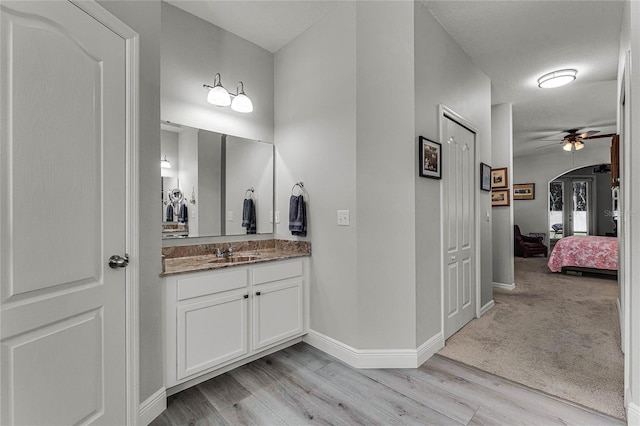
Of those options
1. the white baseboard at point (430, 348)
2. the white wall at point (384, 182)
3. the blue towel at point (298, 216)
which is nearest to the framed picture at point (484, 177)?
the white wall at point (384, 182)

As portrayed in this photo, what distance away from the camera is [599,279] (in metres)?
5.29

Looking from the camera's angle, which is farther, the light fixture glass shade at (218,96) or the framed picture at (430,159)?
the light fixture glass shade at (218,96)

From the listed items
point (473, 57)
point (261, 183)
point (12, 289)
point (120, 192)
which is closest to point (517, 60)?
point (473, 57)

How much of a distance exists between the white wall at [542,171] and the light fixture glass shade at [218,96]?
784 cm

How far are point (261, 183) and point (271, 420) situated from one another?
6.44ft

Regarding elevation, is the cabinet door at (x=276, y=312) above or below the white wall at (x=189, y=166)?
below

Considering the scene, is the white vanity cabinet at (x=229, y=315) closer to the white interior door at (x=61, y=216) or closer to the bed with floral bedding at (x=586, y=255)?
the white interior door at (x=61, y=216)

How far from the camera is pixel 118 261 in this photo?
155cm

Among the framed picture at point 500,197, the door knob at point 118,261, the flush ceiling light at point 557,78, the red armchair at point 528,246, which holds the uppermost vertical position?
the flush ceiling light at point 557,78

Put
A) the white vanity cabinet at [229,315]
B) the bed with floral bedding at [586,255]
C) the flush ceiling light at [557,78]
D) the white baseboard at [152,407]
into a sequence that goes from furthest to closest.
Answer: the bed with floral bedding at [586,255] < the flush ceiling light at [557,78] < the white vanity cabinet at [229,315] < the white baseboard at [152,407]

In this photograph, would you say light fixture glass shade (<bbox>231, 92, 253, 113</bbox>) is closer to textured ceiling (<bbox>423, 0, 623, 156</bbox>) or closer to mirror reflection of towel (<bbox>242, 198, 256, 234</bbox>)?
mirror reflection of towel (<bbox>242, 198, 256, 234</bbox>)

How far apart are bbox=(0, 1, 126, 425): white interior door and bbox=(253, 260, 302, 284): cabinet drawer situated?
930mm

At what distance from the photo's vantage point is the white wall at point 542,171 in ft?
24.8

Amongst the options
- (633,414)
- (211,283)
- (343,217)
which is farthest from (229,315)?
(633,414)
